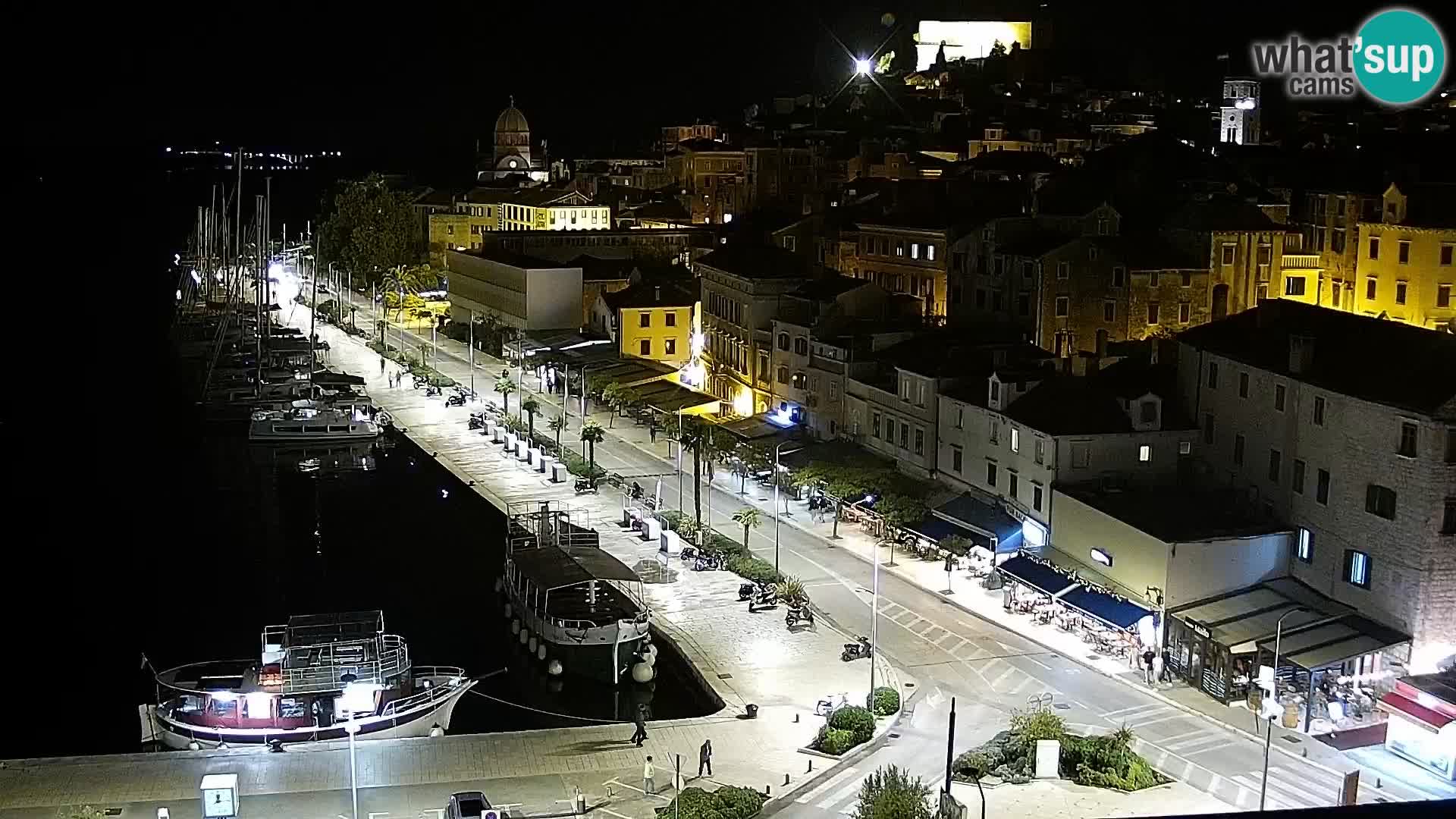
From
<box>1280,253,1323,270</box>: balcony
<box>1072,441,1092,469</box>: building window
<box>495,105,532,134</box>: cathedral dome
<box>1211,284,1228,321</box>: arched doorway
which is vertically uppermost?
<box>495,105,532,134</box>: cathedral dome

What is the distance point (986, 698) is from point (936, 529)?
31.3 feet

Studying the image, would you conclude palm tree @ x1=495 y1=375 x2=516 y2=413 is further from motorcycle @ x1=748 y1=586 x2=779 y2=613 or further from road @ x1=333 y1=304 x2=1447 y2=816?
motorcycle @ x1=748 y1=586 x2=779 y2=613

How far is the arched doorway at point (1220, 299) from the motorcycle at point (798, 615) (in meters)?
20.1

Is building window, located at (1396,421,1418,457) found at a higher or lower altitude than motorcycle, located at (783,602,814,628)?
higher

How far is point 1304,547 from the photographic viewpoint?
3119cm

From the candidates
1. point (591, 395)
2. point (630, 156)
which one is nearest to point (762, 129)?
point (630, 156)

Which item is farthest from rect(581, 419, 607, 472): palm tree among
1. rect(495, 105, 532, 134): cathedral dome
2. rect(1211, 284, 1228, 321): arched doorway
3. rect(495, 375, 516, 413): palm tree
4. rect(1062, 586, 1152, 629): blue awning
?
rect(495, 105, 532, 134): cathedral dome

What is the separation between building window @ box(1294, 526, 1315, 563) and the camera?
3098 cm

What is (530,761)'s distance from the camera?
24656 millimetres

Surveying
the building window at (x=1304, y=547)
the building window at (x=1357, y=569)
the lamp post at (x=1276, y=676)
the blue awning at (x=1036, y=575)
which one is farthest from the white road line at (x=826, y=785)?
the building window at (x=1304, y=547)

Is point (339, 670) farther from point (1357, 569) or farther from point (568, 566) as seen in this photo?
point (1357, 569)

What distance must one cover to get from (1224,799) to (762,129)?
73883 mm

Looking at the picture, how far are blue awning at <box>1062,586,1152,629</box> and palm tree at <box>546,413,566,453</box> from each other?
71.3 feet

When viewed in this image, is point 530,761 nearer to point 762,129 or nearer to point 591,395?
point 591,395
